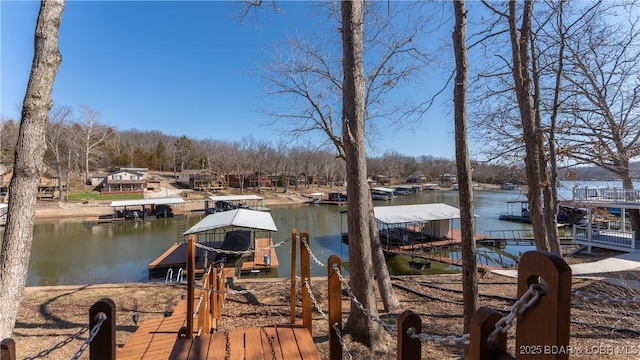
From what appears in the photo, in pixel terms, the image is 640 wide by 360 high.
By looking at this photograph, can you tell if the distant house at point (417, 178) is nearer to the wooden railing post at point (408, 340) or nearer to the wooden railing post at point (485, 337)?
the wooden railing post at point (408, 340)

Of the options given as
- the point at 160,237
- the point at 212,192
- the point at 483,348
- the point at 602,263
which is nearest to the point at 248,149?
the point at 212,192

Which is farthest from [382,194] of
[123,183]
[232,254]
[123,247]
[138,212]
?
[232,254]

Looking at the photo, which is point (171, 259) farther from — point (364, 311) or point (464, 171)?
point (364, 311)

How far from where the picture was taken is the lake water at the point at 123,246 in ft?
46.2

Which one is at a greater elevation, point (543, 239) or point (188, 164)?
point (188, 164)

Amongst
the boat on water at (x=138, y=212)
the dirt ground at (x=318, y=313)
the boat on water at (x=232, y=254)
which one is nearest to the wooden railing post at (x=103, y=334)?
the dirt ground at (x=318, y=313)

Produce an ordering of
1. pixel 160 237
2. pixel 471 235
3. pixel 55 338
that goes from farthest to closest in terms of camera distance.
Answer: pixel 160 237
pixel 55 338
pixel 471 235

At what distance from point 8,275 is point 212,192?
1909 inches

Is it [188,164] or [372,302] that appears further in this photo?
[188,164]

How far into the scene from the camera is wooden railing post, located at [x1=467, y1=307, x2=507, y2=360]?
38.9 inches

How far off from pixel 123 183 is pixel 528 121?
5096 cm

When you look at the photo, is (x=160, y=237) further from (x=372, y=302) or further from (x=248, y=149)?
(x=248, y=149)

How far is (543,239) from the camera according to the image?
5.96 metres

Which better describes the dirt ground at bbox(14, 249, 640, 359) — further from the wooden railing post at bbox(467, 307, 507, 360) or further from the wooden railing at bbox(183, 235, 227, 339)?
the wooden railing post at bbox(467, 307, 507, 360)
